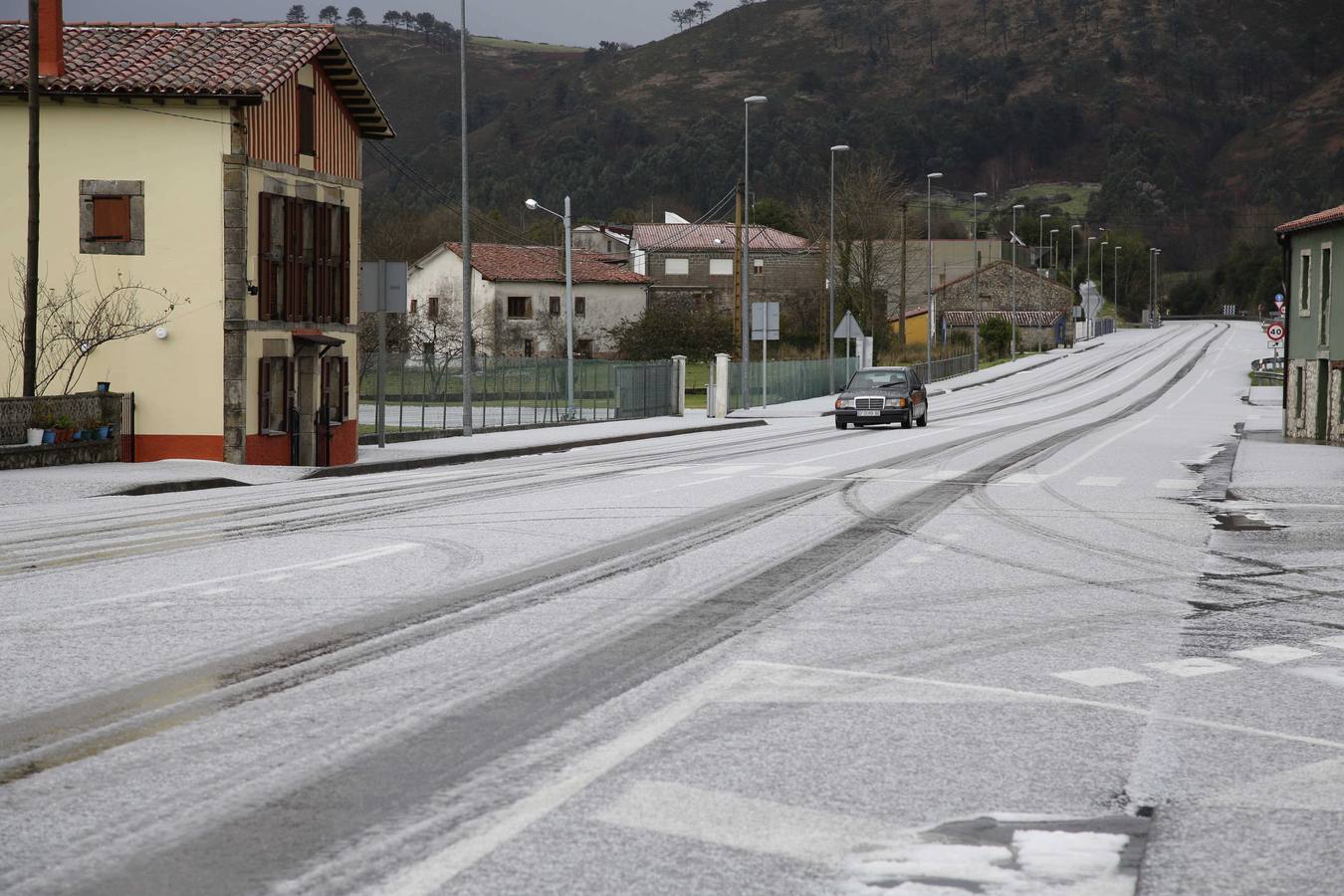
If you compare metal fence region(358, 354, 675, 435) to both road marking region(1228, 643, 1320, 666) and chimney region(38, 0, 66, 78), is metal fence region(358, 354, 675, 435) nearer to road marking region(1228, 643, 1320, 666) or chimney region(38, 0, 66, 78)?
chimney region(38, 0, 66, 78)

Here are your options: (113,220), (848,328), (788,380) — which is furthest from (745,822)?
(788,380)

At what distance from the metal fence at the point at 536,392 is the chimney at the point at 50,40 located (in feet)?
56.1

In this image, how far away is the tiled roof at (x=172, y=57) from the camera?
86.9 feet

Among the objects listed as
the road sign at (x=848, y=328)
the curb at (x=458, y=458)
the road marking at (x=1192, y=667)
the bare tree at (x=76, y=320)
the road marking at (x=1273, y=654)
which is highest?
the road sign at (x=848, y=328)

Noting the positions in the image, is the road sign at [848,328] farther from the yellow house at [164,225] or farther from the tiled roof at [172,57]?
the yellow house at [164,225]

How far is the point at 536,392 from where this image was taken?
4431 cm

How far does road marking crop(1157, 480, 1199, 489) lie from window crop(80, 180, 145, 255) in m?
16.3

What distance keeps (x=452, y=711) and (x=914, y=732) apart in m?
1.99

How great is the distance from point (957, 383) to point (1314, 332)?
40.3 m

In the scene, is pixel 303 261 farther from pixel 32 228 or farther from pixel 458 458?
pixel 32 228

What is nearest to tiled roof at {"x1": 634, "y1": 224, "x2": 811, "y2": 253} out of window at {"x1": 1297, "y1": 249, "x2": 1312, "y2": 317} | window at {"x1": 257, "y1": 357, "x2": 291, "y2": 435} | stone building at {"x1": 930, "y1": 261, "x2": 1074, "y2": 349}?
stone building at {"x1": 930, "y1": 261, "x2": 1074, "y2": 349}

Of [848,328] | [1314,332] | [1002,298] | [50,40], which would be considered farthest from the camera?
[1002,298]

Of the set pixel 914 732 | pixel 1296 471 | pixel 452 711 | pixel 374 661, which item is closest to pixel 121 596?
pixel 374 661

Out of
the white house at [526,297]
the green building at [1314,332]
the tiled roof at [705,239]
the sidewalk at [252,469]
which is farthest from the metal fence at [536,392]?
the tiled roof at [705,239]
